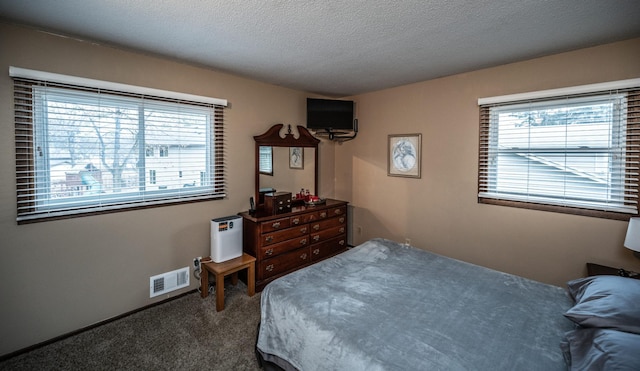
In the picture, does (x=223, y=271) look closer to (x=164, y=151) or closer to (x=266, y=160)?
(x=164, y=151)

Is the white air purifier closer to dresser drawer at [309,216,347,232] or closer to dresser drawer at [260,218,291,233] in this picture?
dresser drawer at [260,218,291,233]

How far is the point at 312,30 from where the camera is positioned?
2.09m

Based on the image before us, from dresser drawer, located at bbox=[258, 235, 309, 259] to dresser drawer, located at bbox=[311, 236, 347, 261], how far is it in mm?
203

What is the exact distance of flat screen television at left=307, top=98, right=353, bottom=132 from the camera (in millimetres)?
3920

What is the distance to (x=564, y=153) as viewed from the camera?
2.55m

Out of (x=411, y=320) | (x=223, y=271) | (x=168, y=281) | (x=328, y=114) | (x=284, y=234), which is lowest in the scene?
(x=168, y=281)

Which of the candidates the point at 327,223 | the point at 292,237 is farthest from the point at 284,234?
the point at 327,223

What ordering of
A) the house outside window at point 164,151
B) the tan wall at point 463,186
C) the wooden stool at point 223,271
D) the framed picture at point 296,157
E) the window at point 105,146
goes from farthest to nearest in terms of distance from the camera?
the framed picture at point 296,157, the house outside window at point 164,151, the wooden stool at point 223,271, the tan wall at point 463,186, the window at point 105,146

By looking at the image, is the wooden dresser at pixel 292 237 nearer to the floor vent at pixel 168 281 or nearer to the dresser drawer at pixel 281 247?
the dresser drawer at pixel 281 247

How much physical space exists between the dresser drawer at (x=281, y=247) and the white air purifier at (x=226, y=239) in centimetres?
25

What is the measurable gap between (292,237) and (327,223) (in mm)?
629

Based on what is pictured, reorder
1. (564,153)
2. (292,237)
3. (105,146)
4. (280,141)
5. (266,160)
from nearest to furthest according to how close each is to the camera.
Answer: (105,146), (564,153), (292,237), (266,160), (280,141)

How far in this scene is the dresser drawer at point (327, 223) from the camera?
3562 mm

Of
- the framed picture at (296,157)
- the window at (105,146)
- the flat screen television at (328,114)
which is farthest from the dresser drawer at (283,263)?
the flat screen television at (328,114)
